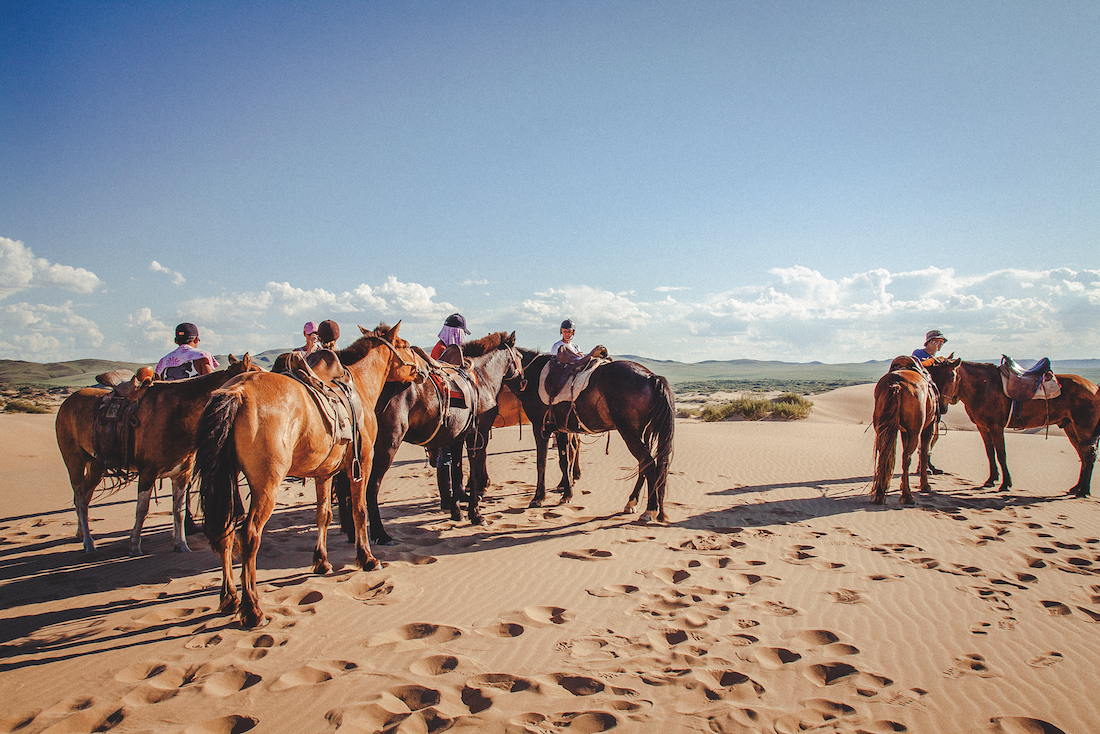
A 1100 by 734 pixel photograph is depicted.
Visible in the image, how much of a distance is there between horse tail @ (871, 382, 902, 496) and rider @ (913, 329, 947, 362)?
218 cm

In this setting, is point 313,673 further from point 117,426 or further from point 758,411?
point 758,411

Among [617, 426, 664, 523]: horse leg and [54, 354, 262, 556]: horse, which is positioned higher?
[54, 354, 262, 556]: horse

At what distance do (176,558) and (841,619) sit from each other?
20.3ft

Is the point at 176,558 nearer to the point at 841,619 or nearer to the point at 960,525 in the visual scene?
the point at 841,619

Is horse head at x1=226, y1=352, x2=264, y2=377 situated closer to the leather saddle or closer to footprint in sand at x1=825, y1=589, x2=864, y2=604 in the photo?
the leather saddle

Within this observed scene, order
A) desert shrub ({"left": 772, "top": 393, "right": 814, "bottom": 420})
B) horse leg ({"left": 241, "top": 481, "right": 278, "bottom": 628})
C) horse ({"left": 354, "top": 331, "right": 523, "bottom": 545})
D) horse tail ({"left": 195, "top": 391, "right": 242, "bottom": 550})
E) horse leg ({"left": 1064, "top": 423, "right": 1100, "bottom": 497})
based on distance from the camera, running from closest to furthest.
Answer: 1. horse tail ({"left": 195, "top": 391, "right": 242, "bottom": 550})
2. horse leg ({"left": 241, "top": 481, "right": 278, "bottom": 628})
3. horse ({"left": 354, "top": 331, "right": 523, "bottom": 545})
4. horse leg ({"left": 1064, "top": 423, "right": 1100, "bottom": 497})
5. desert shrub ({"left": 772, "top": 393, "right": 814, "bottom": 420})

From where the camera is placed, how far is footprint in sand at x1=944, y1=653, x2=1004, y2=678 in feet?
10.4

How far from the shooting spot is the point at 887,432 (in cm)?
765

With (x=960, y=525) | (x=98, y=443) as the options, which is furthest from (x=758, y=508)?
(x=98, y=443)

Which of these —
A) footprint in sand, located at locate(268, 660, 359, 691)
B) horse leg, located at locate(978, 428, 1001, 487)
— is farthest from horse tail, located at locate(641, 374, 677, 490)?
horse leg, located at locate(978, 428, 1001, 487)

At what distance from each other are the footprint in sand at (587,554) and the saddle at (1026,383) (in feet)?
26.5

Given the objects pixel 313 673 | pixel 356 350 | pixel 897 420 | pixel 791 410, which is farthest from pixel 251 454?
pixel 791 410

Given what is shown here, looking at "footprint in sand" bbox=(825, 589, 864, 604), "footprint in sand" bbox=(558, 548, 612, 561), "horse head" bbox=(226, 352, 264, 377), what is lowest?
"footprint in sand" bbox=(825, 589, 864, 604)

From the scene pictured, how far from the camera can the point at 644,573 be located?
480 cm
